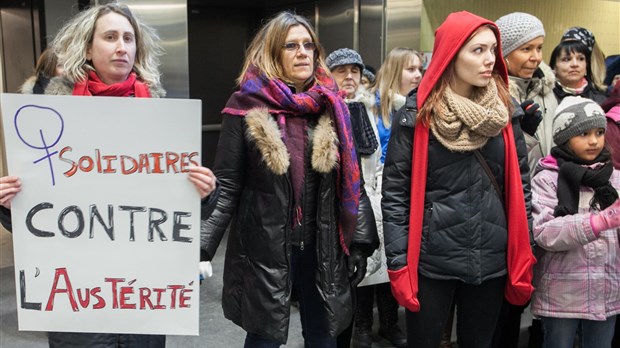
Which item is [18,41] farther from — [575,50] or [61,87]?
[575,50]

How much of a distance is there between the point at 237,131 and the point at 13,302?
9.82ft

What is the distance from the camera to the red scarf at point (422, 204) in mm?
2322

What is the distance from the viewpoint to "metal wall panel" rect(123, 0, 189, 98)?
15.3 ft

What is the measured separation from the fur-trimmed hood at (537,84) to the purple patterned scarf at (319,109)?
1.09 metres

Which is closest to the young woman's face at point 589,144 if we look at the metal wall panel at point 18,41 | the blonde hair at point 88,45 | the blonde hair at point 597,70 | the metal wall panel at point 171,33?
the blonde hair at point 597,70

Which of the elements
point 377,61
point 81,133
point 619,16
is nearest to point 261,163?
point 81,133

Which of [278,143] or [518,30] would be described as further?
[518,30]

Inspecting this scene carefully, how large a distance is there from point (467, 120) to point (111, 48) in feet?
4.38

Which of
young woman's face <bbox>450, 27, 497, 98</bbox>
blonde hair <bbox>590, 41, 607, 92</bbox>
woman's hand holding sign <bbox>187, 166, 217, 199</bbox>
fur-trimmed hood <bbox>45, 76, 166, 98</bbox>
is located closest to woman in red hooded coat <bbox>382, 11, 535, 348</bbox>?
young woman's face <bbox>450, 27, 497, 98</bbox>

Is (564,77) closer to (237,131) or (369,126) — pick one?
(369,126)

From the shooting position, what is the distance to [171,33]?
15.7ft

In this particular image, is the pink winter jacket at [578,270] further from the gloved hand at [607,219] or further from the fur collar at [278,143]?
the fur collar at [278,143]

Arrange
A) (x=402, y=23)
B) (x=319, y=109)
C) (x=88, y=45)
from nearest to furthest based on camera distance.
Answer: (x=88, y=45), (x=319, y=109), (x=402, y=23)

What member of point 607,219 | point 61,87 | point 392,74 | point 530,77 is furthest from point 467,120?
point 392,74
